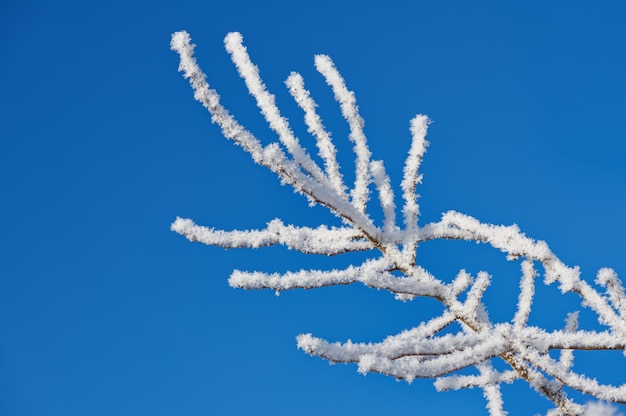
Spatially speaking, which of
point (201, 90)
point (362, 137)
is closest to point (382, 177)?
point (362, 137)

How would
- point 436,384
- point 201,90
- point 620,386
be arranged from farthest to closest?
point 436,384, point 620,386, point 201,90

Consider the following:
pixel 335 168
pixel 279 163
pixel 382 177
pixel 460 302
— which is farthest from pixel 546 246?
pixel 279 163

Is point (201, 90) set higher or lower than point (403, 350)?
higher

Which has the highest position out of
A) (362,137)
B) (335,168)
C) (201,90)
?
(362,137)

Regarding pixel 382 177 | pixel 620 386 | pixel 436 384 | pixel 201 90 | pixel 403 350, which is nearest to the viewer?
pixel 201 90

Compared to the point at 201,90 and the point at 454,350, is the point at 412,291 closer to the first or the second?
the point at 454,350

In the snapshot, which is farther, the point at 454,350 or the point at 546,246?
the point at 546,246
